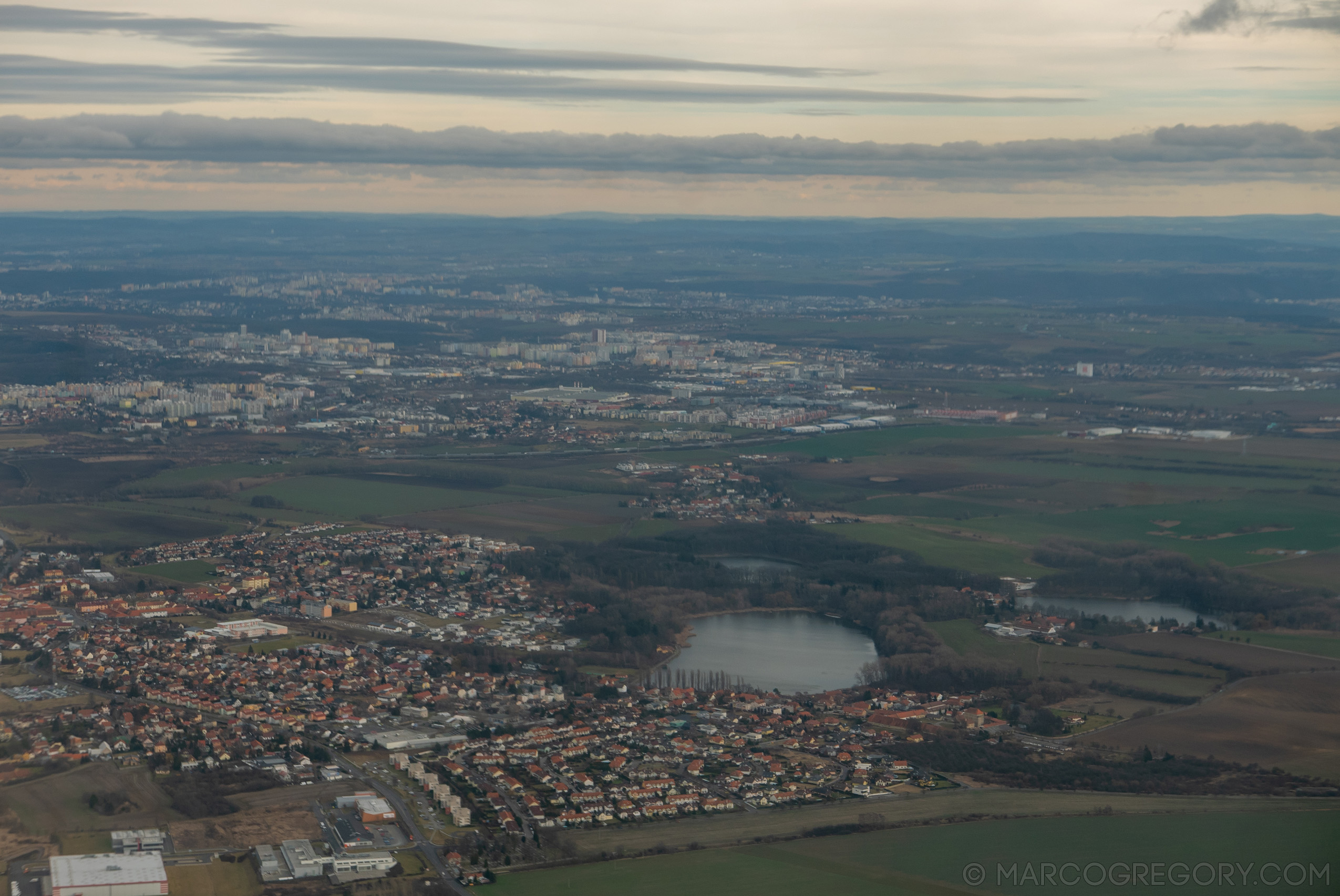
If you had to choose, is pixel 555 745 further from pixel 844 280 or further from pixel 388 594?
pixel 844 280

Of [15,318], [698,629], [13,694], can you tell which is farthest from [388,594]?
[15,318]

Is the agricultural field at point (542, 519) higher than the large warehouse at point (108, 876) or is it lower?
lower

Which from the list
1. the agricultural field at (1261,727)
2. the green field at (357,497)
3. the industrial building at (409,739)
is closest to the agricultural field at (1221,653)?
the agricultural field at (1261,727)

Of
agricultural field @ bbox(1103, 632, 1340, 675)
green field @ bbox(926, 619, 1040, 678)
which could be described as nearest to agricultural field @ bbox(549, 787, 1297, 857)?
green field @ bbox(926, 619, 1040, 678)

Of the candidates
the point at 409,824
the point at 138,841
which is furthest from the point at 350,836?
the point at 138,841

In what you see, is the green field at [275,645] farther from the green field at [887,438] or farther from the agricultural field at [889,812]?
the green field at [887,438]

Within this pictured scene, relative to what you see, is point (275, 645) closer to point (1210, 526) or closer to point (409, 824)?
point (409, 824)
